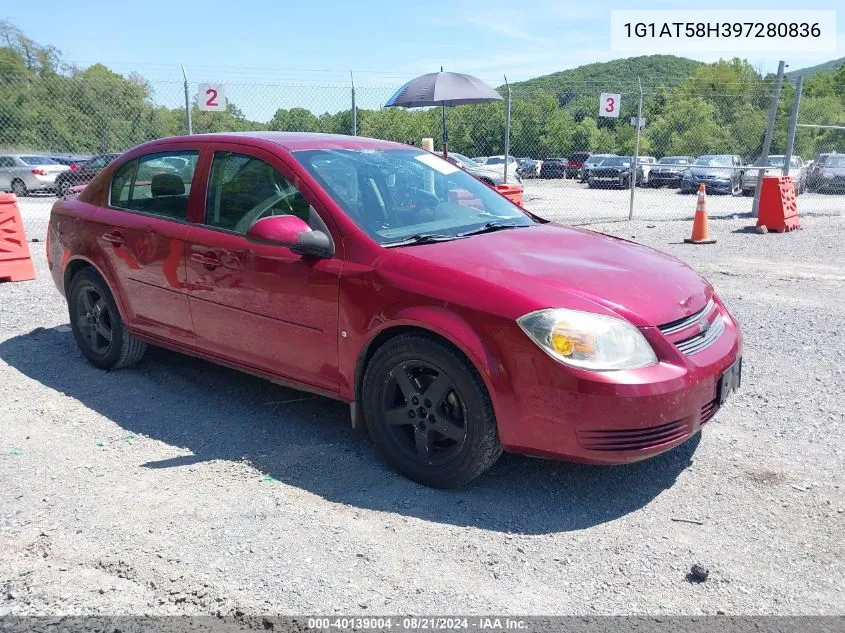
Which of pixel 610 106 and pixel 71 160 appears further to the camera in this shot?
pixel 71 160

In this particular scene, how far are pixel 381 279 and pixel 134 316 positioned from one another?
→ 220cm

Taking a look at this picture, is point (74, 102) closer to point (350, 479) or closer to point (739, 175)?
point (739, 175)

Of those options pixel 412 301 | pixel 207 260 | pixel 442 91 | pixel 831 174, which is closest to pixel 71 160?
pixel 442 91

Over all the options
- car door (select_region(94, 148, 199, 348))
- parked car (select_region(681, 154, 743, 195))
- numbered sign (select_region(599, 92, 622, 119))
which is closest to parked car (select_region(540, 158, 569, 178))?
parked car (select_region(681, 154, 743, 195))

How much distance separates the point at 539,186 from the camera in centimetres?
3136

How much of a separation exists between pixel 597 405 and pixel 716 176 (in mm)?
24049

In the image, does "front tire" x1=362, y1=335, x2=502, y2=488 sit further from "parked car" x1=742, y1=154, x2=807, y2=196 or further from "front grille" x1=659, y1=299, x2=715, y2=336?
"parked car" x1=742, y1=154, x2=807, y2=196

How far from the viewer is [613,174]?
29.1 m

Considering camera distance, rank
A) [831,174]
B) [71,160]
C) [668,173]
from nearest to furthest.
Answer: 1. [71,160]
2. [831,174]
3. [668,173]

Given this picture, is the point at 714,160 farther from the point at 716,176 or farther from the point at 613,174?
the point at 613,174

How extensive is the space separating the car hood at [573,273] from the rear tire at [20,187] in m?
22.9

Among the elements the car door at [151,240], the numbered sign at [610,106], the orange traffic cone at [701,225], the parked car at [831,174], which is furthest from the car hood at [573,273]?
the parked car at [831,174]

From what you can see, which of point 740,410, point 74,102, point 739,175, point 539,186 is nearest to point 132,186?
point 740,410

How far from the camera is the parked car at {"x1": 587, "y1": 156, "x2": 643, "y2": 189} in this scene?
94.1ft
